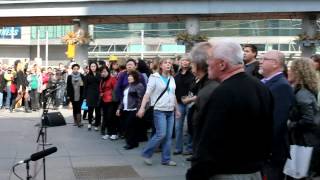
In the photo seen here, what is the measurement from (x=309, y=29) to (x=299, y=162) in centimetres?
1801

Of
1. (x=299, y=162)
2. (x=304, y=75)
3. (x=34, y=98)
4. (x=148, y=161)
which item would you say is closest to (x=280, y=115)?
(x=304, y=75)

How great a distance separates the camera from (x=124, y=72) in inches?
476

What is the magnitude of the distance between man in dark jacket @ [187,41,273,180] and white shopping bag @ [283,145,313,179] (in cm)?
334

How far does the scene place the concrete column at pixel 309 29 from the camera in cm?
2388

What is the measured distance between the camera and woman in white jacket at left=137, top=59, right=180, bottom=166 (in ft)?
30.5

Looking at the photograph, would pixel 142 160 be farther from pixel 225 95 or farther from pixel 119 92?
pixel 225 95

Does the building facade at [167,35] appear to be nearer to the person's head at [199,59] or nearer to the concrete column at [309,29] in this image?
the concrete column at [309,29]

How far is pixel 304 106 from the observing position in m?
6.77

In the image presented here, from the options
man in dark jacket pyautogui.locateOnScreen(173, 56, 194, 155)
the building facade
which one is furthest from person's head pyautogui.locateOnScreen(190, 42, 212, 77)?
the building facade

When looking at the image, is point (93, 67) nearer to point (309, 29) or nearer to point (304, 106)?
point (304, 106)

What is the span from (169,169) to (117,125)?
4212 mm

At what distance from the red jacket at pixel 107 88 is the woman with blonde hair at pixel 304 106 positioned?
6.56 m

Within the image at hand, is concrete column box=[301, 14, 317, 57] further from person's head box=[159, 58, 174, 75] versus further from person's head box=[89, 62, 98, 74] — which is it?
person's head box=[159, 58, 174, 75]

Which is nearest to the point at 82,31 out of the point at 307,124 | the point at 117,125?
the point at 117,125
